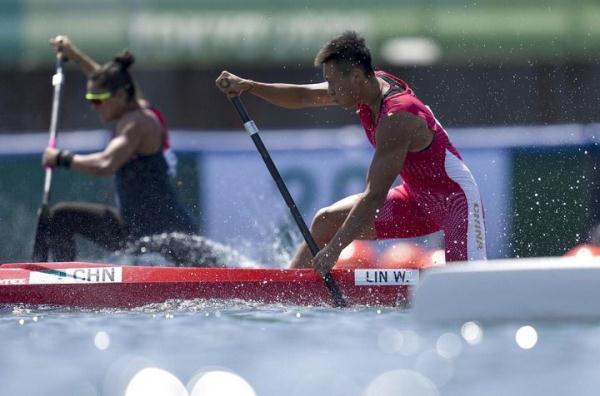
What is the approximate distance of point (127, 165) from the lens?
8.36 metres

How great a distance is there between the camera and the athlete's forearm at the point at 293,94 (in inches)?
265

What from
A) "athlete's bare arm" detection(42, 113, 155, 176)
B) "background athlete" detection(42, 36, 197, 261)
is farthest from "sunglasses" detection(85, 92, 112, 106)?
"athlete's bare arm" detection(42, 113, 155, 176)

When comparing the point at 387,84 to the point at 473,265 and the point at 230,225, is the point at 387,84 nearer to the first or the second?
the point at 473,265

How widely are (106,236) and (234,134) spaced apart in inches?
70.2

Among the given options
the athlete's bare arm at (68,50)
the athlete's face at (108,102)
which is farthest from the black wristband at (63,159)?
the athlete's bare arm at (68,50)

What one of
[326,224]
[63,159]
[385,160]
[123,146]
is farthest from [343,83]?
[63,159]

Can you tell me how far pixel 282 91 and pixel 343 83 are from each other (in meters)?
0.64

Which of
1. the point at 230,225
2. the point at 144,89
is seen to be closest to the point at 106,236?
the point at 230,225

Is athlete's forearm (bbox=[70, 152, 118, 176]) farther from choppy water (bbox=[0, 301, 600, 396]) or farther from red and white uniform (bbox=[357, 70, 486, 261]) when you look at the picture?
choppy water (bbox=[0, 301, 600, 396])

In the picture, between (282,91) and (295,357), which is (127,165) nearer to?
(282,91)

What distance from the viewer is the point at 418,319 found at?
4.97 m

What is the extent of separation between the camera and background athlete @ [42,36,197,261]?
810 cm

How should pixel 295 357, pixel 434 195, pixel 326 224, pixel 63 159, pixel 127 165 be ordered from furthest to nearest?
pixel 127 165, pixel 63 159, pixel 326 224, pixel 434 195, pixel 295 357

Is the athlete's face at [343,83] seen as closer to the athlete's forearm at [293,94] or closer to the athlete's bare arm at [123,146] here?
the athlete's forearm at [293,94]
